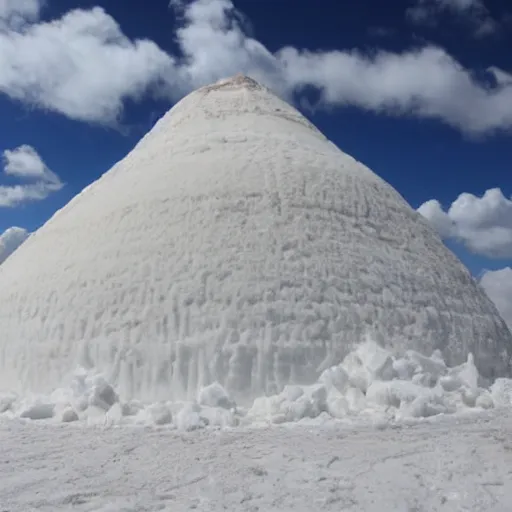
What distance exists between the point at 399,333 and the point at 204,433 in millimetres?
5361

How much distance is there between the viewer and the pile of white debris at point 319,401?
11.9m

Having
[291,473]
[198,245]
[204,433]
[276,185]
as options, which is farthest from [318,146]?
[291,473]

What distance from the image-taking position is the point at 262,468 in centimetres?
931

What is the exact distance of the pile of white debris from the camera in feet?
39.2

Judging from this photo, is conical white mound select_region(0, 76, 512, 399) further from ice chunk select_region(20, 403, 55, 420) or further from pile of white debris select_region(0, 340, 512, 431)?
ice chunk select_region(20, 403, 55, 420)

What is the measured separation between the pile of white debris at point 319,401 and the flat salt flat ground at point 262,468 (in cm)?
49

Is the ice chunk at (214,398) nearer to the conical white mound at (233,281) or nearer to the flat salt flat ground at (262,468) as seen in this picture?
the conical white mound at (233,281)

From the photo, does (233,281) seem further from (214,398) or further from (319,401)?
(319,401)

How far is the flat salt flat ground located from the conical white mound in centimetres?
209

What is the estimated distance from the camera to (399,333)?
1435 cm

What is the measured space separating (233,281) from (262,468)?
5.42 meters

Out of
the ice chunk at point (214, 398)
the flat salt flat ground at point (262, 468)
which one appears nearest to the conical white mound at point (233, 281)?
the ice chunk at point (214, 398)

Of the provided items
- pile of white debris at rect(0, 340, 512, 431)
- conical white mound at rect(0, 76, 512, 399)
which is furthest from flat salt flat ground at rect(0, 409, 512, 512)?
conical white mound at rect(0, 76, 512, 399)

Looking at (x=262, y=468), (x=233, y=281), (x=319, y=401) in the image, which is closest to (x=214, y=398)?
(x=319, y=401)
